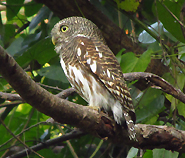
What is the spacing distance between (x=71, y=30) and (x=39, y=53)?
→ 0.37 metres

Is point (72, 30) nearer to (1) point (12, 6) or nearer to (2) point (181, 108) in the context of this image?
(1) point (12, 6)

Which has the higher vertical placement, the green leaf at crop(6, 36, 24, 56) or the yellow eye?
the yellow eye

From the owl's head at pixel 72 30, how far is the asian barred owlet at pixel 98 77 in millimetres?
165

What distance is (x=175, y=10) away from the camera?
2531mm

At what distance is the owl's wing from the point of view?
2.05 m

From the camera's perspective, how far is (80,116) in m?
1.54

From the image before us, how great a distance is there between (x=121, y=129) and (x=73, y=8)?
1454 millimetres

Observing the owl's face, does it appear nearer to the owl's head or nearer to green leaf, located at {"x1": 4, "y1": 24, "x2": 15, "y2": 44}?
the owl's head

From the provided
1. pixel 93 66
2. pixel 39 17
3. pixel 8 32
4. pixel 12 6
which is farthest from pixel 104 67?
pixel 8 32

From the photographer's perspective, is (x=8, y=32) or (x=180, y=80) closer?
(x=180, y=80)

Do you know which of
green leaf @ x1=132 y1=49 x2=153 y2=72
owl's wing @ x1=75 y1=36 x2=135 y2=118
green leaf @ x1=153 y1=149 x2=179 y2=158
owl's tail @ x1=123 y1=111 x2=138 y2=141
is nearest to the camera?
owl's tail @ x1=123 y1=111 x2=138 y2=141

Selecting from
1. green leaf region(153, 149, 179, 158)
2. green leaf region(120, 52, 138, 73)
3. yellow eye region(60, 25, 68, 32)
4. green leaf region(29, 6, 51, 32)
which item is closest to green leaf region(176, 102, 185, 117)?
green leaf region(153, 149, 179, 158)

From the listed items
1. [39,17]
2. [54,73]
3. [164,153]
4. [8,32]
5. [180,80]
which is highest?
[39,17]

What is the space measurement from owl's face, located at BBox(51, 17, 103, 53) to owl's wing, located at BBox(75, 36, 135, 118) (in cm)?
25
